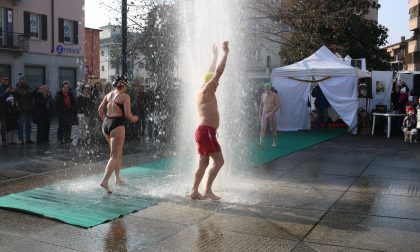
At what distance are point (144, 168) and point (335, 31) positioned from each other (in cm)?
1982

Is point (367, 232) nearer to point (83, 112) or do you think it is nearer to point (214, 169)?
point (214, 169)

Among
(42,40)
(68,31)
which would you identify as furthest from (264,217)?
(68,31)

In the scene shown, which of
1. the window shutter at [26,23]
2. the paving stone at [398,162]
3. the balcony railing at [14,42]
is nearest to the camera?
the paving stone at [398,162]

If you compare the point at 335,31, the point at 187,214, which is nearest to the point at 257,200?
the point at 187,214

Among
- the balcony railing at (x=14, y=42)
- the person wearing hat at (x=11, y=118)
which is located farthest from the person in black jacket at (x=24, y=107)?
the balcony railing at (x=14, y=42)

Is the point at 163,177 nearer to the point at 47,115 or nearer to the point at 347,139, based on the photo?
the point at 47,115

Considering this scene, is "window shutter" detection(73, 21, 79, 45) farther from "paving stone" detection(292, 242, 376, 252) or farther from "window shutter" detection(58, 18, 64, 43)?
"paving stone" detection(292, 242, 376, 252)

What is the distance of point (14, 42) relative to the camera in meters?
30.3

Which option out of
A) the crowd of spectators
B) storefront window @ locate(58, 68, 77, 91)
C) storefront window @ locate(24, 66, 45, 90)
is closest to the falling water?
the crowd of spectators

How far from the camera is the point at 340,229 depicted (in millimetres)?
5270

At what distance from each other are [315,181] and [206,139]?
2.71 metres

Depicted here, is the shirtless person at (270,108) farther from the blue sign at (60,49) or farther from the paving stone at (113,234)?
the blue sign at (60,49)

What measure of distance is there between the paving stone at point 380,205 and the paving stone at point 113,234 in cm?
236

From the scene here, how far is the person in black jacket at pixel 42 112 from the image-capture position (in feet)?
44.0
